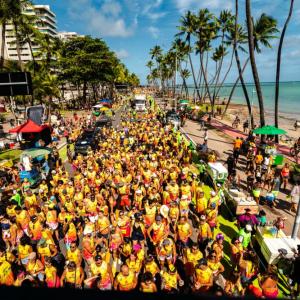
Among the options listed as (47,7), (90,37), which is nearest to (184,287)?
(90,37)

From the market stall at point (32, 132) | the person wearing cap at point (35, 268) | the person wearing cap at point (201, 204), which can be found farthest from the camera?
the market stall at point (32, 132)

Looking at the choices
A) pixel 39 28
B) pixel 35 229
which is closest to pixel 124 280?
pixel 35 229

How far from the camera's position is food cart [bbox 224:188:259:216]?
10750mm

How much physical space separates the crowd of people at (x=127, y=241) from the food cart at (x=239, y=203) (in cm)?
124

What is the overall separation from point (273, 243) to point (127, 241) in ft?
15.7

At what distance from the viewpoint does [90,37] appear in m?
63.3

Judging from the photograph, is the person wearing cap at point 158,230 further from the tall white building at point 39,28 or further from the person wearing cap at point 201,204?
the tall white building at point 39,28

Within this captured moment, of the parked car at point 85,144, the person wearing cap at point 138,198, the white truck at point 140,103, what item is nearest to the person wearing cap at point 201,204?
the person wearing cap at point 138,198

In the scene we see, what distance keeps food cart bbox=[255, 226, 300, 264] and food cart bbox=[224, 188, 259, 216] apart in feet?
5.63

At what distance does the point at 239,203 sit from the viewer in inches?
426

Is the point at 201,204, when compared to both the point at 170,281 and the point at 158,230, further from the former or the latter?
the point at 170,281

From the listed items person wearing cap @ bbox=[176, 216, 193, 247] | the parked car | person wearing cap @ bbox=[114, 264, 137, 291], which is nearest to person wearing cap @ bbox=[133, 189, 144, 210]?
person wearing cap @ bbox=[176, 216, 193, 247]

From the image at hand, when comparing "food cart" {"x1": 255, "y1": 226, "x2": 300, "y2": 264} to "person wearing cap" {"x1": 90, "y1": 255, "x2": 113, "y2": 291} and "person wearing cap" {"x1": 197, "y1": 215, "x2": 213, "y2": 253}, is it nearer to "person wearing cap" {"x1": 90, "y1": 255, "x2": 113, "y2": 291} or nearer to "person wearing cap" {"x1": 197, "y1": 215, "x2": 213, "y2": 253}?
"person wearing cap" {"x1": 197, "y1": 215, "x2": 213, "y2": 253}

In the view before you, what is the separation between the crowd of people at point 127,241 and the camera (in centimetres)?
635
